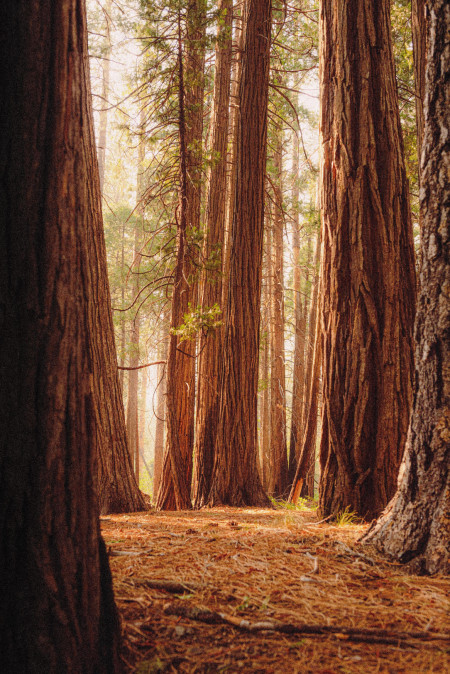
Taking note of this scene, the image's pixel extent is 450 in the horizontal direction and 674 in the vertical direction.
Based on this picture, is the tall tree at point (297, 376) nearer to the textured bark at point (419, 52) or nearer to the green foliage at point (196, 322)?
the textured bark at point (419, 52)

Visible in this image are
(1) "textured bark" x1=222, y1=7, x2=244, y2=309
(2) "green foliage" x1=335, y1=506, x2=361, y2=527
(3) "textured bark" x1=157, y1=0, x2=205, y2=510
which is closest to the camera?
(2) "green foliage" x1=335, y1=506, x2=361, y2=527

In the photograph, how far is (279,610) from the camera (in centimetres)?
171

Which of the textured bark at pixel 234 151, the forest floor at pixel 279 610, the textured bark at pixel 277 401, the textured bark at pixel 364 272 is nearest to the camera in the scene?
the forest floor at pixel 279 610

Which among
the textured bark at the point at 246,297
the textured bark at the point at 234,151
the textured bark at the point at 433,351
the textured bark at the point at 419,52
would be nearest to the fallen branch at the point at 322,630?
the textured bark at the point at 433,351

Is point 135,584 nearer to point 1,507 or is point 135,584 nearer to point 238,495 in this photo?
point 1,507

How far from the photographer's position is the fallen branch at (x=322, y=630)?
4.96 ft

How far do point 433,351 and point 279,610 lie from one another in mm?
1208

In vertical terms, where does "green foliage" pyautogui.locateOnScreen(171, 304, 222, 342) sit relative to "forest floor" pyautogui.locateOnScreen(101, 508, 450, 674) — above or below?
above

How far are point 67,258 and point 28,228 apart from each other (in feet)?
0.45

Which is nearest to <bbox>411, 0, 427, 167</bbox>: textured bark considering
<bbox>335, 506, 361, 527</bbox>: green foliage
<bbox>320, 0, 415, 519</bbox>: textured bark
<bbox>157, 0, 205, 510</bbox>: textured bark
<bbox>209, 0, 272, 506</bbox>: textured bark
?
<bbox>209, 0, 272, 506</bbox>: textured bark

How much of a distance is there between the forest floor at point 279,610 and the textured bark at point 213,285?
3.59 meters

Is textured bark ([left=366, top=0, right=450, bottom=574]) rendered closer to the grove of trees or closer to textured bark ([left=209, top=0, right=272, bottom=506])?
the grove of trees

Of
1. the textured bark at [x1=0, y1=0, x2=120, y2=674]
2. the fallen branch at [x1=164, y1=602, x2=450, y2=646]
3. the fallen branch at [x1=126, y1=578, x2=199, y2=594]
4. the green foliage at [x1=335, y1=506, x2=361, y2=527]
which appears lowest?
the green foliage at [x1=335, y1=506, x2=361, y2=527]

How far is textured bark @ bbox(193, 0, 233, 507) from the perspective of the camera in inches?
255
